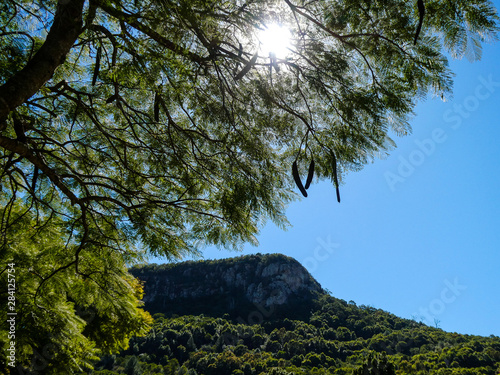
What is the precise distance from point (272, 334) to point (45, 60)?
2228 inches

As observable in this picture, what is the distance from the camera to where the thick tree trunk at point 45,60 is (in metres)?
1.54

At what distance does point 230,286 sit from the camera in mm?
71688

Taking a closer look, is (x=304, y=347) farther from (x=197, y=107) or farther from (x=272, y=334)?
(x=197, y=107)

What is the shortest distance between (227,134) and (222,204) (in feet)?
1.97

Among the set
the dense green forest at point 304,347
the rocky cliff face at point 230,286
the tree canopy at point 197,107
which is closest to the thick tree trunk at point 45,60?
the tree canopy at point 197,107

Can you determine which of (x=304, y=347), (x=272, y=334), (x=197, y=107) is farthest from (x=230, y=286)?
(x=197, y=107)

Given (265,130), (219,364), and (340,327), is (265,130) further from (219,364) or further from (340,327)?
(340,327)

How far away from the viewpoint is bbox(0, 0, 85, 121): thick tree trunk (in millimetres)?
1535

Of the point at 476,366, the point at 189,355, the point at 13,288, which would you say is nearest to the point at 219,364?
the point at 189,355

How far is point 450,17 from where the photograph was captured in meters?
1.68

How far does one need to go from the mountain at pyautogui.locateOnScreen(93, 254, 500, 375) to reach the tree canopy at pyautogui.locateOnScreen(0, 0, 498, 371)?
61.6 ft

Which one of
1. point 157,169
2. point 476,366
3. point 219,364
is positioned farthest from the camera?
point 219,364

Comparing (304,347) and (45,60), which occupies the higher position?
(45,60)

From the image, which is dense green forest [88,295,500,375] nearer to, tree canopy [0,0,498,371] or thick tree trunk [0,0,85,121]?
tree canopy [0,0,498,371]
